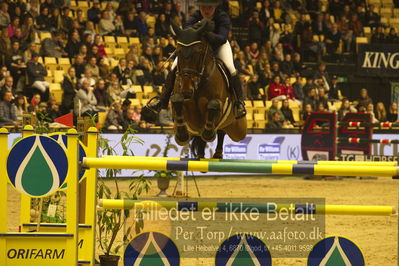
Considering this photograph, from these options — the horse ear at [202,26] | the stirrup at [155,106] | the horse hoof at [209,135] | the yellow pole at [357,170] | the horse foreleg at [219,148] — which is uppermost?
the horse ear at [202,26]

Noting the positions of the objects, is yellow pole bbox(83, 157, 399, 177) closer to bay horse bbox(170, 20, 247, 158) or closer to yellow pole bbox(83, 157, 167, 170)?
yellow pole bbox(83, 157, 167, 170)

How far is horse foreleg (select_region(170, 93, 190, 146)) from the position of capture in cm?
602

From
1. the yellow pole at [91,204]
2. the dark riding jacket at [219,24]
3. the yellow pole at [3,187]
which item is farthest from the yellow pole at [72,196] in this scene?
the dark riding jacket at [219,24]

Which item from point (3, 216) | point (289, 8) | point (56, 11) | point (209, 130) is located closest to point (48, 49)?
point (56, 11)

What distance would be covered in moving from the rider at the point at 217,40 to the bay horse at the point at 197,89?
0.44 ft

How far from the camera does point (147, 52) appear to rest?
16.5m

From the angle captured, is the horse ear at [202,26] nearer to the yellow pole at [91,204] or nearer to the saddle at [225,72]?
the saddle at [225,72]

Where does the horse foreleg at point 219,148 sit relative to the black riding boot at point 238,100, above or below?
below

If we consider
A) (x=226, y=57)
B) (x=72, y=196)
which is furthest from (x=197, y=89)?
(x=72, y=196)

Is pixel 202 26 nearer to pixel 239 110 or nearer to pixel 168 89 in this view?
pixel 168 89

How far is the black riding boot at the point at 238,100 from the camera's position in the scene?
22.2 feet

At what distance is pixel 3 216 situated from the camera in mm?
4902

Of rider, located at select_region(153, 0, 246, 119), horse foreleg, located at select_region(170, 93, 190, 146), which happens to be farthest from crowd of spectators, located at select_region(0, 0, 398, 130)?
horse foreleg, located at select_region(170, 93, 190, 146)

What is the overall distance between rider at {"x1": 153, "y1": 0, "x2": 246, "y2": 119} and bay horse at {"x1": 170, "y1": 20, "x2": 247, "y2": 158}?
0.44ft
